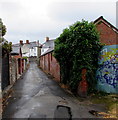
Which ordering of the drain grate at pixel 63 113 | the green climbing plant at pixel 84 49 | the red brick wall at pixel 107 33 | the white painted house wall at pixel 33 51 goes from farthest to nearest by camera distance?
the white painted house wall at pixel 33 51 < the red brick wall at pixel 107 33 < the green climbing plant at pixel 84 49 < the drain grate at pixel 63 113

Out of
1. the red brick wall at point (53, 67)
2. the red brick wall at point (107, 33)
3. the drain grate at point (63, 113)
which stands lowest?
the drain grate at point (63, 113)

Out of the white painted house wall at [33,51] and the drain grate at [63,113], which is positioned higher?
the white painted house wall at [33,51]

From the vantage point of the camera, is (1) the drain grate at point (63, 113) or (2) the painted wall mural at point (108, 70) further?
(2) the painted wall mural at point (108, 70)

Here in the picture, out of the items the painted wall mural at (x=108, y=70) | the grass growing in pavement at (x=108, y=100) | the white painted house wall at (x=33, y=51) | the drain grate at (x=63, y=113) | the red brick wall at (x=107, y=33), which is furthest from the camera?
the white painted house wall at (x=33, y=51)

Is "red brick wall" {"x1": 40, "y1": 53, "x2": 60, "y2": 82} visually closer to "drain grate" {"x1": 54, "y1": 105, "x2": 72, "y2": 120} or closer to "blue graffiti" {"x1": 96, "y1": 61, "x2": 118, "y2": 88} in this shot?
"blue graffiti" {"x1": 96, "y1": 61, "x2": 118, "y2": 88}

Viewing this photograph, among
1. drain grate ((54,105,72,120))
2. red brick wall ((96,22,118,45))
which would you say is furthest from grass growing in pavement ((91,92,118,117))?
red brick wall ((96,22,118,45))

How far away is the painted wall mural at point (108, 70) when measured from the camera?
7.15 m

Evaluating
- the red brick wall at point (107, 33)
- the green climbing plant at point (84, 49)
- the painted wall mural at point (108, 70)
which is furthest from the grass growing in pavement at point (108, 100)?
the red brick wall at point (107, 33)

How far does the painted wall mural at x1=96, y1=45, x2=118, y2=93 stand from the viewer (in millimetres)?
7148

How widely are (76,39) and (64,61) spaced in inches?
85.4

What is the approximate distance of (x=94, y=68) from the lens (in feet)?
25.3

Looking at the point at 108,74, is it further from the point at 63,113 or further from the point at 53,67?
the point at 53,67

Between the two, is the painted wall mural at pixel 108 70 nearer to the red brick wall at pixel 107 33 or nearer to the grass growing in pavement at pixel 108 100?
the grass growing in pavement at pixel 108 100

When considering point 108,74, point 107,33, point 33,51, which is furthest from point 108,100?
point 33,51
